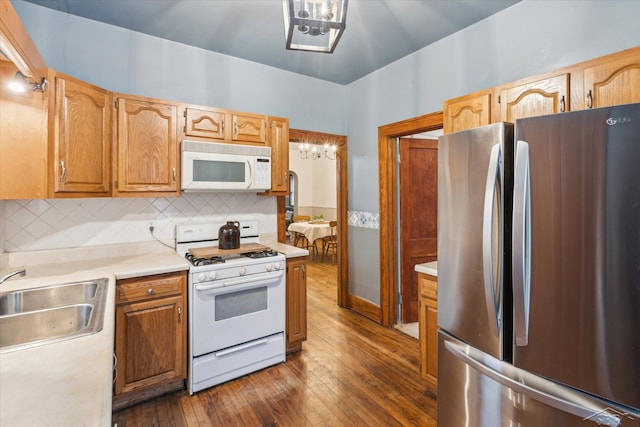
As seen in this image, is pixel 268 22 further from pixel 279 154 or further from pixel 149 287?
pixel 149 287

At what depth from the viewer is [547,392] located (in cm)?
125

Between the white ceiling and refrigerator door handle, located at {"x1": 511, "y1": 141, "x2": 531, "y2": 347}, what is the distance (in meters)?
1.58

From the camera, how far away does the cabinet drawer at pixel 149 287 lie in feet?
6.49

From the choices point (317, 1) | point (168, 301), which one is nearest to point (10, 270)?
point (168, 301)

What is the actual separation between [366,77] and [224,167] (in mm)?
2019

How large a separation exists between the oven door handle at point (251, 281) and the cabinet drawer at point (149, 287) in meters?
0.15

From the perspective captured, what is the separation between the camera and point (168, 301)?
84.7 inches

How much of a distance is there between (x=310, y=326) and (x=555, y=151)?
2826 millimetres

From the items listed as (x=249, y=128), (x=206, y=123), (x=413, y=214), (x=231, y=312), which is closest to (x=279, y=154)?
(x=249, y=128)

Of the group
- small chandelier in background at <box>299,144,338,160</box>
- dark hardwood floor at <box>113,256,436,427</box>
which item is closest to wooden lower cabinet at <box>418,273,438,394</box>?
dark hardwood floor at <box>113,256,436,427</box>

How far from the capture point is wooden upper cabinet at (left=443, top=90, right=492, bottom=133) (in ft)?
6.68

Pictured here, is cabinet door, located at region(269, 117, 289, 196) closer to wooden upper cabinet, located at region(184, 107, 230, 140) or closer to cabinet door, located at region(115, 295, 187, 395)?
wooden upper cabinet, located at region(184, 107, 230, 140)

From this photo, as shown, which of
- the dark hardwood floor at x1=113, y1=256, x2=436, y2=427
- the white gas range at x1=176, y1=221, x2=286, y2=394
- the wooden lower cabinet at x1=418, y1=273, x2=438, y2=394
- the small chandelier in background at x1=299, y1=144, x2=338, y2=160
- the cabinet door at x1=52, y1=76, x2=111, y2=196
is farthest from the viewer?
the small chandelier in background at x1=299, y1=144, x2=338, y2=160

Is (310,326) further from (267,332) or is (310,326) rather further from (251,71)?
(251,71)
